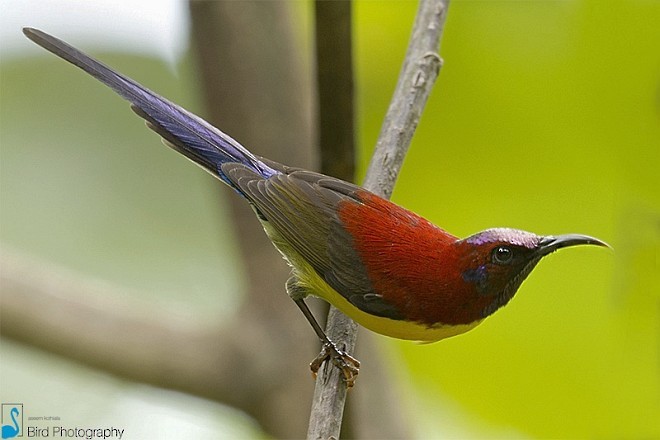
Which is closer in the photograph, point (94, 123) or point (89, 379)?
point (89, 379)

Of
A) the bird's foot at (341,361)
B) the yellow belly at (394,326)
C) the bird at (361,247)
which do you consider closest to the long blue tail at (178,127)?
the bird at (361,247)

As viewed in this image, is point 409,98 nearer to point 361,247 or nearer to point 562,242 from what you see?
point 361,247

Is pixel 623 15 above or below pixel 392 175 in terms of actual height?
above

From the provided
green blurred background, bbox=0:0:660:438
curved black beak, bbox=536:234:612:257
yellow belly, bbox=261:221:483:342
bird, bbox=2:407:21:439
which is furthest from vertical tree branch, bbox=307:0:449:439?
bird, bbox=2:407:21:439

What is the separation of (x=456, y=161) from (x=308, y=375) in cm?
127

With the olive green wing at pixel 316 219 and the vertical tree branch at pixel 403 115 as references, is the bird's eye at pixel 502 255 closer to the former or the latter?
the olive green wing at pixel 316 219

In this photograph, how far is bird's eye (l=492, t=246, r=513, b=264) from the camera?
2.43 m

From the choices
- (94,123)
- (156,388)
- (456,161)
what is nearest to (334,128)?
(456,161)

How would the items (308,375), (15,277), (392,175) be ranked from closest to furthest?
(392,175)
(15,277)
(308,375)

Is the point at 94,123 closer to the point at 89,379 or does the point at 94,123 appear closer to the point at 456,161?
the point at 89,379

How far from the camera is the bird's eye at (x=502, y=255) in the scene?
2.43 metres

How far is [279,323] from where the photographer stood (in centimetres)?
446

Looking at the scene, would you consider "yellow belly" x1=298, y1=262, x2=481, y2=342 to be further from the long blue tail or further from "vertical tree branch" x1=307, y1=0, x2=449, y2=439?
the long blue tail

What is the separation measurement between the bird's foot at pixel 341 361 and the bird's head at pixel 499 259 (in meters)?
0.40
